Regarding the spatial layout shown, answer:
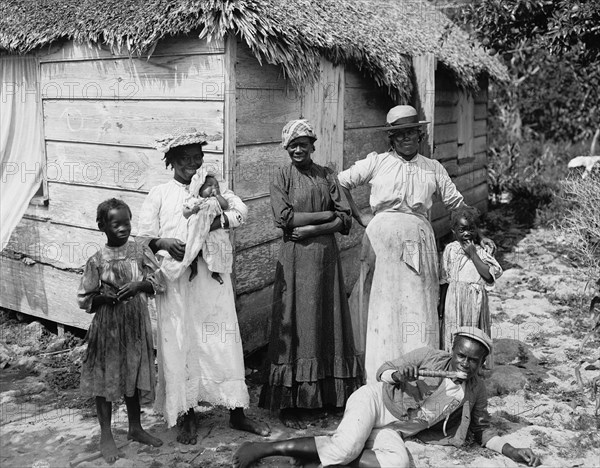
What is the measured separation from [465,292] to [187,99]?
2472 mm

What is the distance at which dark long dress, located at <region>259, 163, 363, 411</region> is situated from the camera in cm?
436

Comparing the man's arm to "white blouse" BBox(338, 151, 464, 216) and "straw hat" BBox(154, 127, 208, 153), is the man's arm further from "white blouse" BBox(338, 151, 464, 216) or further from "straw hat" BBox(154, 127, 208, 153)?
"straw hat" BBox(154, 127, 208, 153)

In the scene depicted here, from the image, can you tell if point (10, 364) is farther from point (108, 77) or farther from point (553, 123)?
point (553, 123)

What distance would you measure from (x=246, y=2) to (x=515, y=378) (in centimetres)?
349

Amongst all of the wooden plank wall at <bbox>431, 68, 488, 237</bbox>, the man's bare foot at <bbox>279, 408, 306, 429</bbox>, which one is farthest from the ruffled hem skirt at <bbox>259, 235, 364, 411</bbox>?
the wooden plank wall at <bbox>431, 68, 488, 237</bbox>

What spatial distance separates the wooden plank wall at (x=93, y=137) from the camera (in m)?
5.03

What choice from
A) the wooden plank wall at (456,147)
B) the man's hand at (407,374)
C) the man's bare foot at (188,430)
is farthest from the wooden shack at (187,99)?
the wooden plank wall at (456,147)

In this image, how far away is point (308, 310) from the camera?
14.3 ft

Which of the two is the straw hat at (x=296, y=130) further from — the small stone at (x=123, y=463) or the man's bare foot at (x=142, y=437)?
the small stone at (x=123, y=463)

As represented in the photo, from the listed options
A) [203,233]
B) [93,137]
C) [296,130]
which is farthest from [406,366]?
[93,137]

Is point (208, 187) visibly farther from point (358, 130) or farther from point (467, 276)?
point (358, 130)

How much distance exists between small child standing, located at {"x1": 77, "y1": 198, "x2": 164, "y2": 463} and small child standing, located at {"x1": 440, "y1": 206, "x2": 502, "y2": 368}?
2101 mm

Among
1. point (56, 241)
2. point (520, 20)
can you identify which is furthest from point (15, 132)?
point (520, 20)

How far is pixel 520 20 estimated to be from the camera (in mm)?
8398
